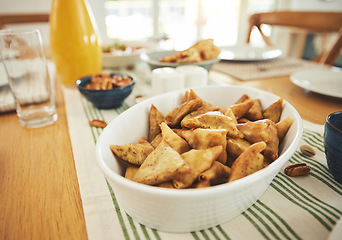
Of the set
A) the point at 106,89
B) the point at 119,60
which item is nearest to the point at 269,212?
the point at 106,89

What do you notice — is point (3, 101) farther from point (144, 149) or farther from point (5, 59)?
point (144, 149)

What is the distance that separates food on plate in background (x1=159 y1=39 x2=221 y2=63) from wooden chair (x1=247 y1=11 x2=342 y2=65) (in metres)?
0.82

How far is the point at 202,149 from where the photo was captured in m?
0.40

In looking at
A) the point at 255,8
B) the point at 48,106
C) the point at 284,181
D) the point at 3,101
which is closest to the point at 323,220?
the point at 284,181

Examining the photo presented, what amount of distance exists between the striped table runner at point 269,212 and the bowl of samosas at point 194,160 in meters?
0.01

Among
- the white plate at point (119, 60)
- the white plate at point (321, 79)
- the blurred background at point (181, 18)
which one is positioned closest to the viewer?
the white plate at point (321, 79)

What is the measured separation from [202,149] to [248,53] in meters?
1.15

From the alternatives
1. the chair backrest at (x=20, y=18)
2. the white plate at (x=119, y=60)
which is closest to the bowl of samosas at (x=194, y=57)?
the white plate at (x=119, y=60)

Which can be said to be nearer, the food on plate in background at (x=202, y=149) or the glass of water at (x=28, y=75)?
the food on plate in background at (x=202, y=149)

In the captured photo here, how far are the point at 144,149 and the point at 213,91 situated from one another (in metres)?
0.28

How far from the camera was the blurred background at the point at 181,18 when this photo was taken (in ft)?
9.75

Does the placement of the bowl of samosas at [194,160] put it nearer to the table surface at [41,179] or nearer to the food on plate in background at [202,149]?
the food on plate in background at [202,149]

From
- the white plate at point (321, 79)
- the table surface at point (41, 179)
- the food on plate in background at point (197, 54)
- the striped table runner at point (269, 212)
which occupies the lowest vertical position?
the table surface at point (41, 179)

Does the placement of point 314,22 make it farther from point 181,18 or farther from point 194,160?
point 181,18
